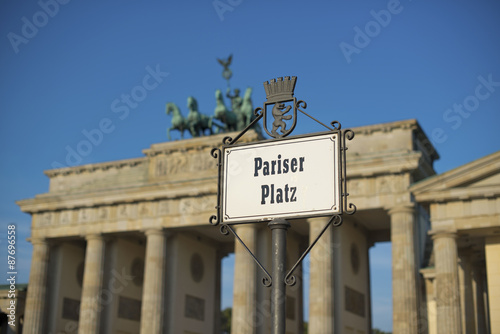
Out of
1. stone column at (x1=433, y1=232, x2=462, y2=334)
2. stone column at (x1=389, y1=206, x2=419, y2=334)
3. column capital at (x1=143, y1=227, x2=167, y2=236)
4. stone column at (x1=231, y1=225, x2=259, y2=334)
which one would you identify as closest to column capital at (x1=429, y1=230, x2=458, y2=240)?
stone column at (x1=433, y1=232, x2=462, y2=334)

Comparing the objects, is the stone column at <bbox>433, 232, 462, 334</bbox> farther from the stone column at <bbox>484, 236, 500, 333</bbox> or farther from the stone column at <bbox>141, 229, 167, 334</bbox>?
the stone column at <bbox>141, 229, 167, 334</bbox>

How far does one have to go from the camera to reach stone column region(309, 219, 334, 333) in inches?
1796

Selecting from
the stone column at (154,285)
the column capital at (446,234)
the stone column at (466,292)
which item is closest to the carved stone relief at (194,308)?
the stone column at (154,285)

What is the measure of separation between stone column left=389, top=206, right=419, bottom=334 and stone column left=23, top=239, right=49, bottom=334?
96.7 feet

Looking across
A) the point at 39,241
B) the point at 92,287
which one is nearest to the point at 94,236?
the point at 92,287

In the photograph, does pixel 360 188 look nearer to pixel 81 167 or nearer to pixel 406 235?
pixel 406 235

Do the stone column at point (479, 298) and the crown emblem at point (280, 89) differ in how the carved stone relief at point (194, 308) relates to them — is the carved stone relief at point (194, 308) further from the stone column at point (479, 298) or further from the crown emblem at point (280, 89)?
the crown emblem at point (280, 89)

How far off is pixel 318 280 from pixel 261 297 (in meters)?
5.54

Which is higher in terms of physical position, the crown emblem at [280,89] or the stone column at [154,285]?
the stone column at [154,285]

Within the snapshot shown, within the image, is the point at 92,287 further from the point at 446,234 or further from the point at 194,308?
the point at 446,234

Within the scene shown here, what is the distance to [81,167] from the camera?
60.8 metres

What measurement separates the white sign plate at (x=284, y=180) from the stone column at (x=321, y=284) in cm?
3956

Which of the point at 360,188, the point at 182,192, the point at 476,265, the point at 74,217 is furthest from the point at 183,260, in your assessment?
the point at 476,265

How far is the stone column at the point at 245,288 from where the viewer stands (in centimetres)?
4728
